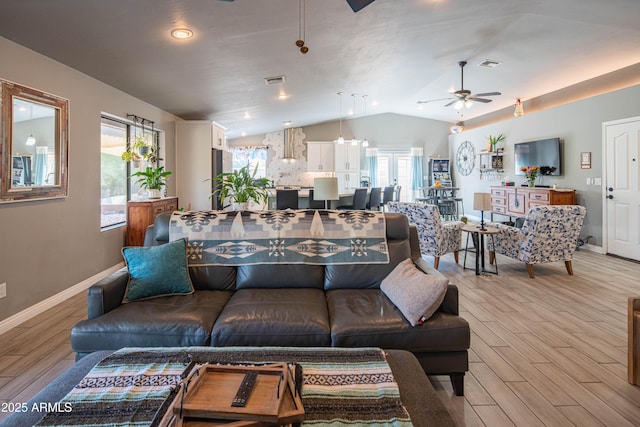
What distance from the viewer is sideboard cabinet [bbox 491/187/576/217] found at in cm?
602

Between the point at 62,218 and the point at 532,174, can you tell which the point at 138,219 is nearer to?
the point at 62,218

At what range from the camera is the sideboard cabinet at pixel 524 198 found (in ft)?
19.7

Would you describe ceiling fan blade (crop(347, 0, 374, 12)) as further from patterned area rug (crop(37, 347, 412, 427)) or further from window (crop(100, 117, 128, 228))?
window (crop(100, 117, 128, 228))

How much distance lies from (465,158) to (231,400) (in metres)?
10.1

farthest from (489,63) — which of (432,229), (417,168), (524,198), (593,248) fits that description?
(417,168)

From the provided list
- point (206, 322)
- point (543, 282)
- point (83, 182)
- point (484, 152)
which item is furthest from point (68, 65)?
point (484, 152)

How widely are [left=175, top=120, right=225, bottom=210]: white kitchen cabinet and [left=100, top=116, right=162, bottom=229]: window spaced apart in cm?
104

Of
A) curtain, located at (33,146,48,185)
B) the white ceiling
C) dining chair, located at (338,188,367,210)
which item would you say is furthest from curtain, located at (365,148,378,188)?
curtain, located at (33,146,48,185)

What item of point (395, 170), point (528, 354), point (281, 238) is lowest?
point (528, 354)

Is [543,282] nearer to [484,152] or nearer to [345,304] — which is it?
[345,304]

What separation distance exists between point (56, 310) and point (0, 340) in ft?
1.98

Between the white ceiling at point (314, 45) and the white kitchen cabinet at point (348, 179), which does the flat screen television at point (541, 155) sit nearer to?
the white ceiling at point (314, 45)

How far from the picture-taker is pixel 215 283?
258cm

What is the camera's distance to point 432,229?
4625 millimetres
